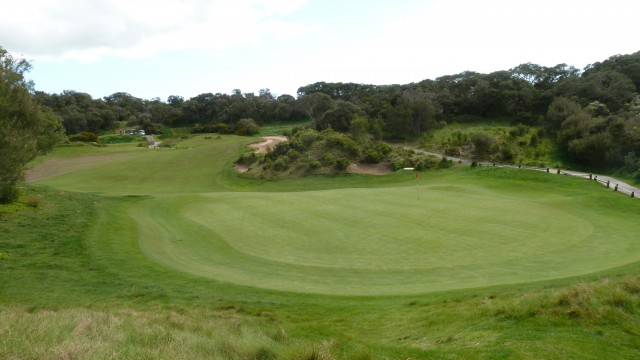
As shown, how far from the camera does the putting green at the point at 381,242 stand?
14656mm

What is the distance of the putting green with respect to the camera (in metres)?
14.7

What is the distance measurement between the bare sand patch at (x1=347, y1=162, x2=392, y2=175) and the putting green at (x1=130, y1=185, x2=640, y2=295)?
2147cm

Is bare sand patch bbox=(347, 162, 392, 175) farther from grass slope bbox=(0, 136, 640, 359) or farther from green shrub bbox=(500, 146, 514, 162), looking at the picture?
grass slope bbox=(0, 136, 640, 359)

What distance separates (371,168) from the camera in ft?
166

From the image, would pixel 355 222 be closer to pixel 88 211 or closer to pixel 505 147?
pixel 88 211

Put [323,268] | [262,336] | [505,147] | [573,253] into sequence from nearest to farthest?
[262,336] → [323,268] → [573,253] → [505,147]

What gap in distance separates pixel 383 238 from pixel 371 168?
105 feet

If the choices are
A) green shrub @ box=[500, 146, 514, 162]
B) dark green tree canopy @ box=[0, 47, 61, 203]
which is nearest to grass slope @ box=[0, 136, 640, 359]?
dark green tree canopy @ box=[0, 47, 61, 203]

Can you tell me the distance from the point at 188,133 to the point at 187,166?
4472 centimetres

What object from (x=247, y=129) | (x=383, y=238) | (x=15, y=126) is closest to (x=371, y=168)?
(x=383, y=238)

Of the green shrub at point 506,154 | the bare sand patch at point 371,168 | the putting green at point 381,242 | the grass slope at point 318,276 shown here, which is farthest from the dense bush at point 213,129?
the putting green at point 381,242

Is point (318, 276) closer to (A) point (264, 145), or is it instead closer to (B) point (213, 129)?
(A) point (264, 145)

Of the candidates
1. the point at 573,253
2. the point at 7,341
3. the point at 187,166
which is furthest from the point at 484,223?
the point at 187,166

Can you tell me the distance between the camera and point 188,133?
327ft
